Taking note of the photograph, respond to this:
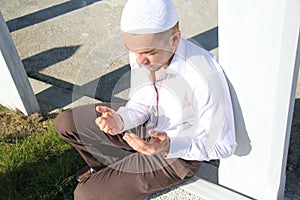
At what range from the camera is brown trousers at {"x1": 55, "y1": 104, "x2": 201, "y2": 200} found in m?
1.73

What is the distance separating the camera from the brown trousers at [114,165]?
68.2 inches

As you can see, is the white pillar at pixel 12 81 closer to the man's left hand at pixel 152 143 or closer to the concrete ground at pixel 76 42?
the concrete ground at pixel 76 42

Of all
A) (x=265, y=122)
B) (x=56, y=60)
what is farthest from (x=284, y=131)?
(x=56, y=60)

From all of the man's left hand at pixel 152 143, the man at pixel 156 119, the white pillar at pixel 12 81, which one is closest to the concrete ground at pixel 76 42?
the white pillar at pixel 12 81

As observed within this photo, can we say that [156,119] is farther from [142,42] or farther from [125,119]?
[142,42]

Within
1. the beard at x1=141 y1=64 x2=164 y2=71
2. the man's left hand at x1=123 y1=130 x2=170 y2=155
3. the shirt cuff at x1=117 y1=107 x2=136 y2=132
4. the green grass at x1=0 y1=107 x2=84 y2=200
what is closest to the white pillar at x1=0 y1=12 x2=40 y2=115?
the green grass at x1=0 y1=107 x2=84 y2=200

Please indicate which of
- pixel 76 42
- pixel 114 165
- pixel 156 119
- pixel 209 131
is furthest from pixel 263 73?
Answer: pixel 76 42

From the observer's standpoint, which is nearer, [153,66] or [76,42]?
[153,66]

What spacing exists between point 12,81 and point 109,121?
1.08 m

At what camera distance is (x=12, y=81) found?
2.49 m

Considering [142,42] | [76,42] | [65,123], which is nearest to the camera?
[142,42]

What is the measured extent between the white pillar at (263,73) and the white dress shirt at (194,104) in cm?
6

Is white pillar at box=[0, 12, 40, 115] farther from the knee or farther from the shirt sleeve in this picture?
the shirt sleeve

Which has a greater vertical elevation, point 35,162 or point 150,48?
point 150,48
